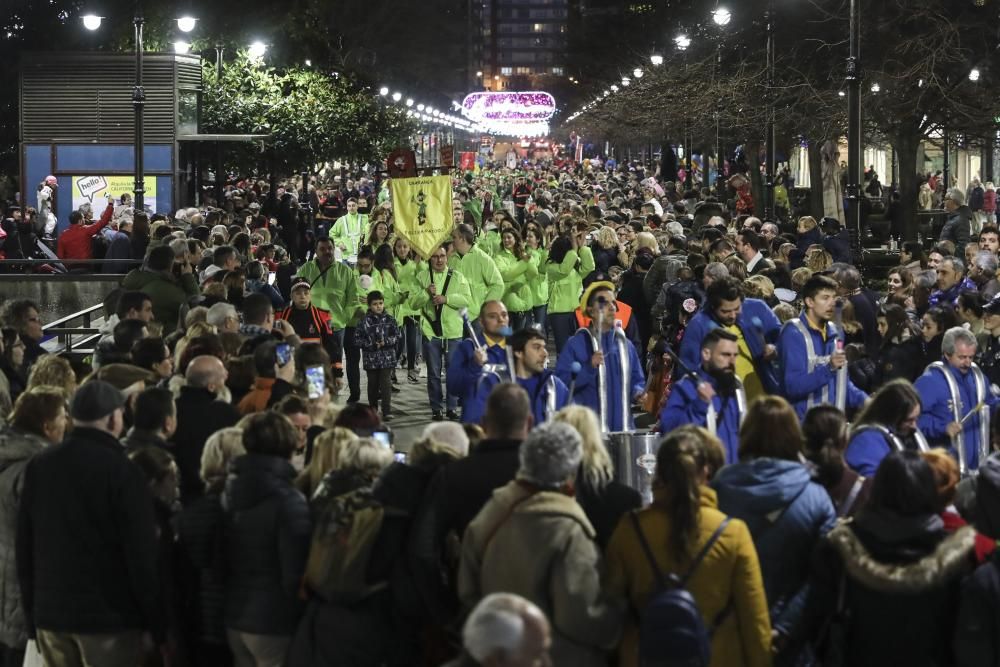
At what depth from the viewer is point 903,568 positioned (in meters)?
6.04

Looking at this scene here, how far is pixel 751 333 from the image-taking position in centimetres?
1130

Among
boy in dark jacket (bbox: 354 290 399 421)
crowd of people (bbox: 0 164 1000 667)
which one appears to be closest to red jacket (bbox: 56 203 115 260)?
boy in dark jacket (bbox: 354 290 399 421)

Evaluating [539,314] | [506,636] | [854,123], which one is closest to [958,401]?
[506,636]

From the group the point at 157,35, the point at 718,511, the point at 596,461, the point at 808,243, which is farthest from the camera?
the point at 157,35

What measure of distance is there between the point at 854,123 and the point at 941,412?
10926 mm

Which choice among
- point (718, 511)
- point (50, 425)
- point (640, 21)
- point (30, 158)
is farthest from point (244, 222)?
point (640, 21)

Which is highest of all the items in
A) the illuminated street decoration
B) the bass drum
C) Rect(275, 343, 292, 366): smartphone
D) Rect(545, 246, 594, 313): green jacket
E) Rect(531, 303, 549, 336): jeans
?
the illuminated street decoration

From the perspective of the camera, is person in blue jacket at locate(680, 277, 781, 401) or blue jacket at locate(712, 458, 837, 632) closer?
blue jacket at locate(712, 458, 837, 632)

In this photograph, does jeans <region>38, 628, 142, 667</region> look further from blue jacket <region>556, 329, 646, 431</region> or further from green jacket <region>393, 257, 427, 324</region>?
green jacket <region>393, 257, 427, 324</region>

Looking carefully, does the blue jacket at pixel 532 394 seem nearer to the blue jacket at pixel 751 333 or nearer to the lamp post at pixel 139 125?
the blue jacket at pixel 751 333

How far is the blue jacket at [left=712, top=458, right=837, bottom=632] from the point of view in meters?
6.49

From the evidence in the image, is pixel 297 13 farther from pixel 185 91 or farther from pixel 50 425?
pixel 50 425

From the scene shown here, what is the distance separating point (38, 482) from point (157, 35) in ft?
123

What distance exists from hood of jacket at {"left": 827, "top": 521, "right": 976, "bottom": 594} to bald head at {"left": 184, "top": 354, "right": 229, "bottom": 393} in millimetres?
3844
